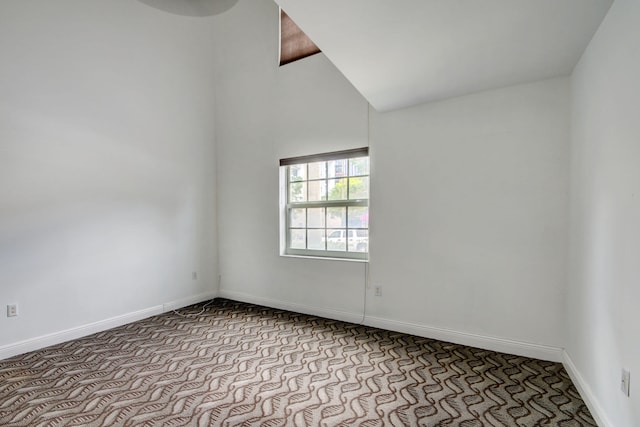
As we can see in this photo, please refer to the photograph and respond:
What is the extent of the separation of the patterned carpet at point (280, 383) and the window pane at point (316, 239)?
3.48 feet

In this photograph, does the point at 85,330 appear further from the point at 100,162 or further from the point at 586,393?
the point at 586,393

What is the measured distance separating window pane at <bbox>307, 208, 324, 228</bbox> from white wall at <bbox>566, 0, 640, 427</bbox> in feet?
8.16

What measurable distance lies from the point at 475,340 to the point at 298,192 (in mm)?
2570

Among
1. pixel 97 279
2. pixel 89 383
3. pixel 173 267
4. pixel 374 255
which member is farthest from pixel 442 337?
pixel 97 279

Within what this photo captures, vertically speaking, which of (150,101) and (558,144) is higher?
(150,101)

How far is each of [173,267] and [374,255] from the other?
2.60 meters

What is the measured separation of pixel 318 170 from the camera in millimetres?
4090

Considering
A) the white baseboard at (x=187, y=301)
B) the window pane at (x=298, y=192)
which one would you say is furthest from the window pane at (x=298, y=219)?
the white baseboard at (x=187, y=301)

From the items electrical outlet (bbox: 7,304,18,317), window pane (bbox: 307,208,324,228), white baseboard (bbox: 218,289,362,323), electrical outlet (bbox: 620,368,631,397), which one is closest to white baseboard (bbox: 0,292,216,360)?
electrical outlet (bbox: 7,304,18,317)

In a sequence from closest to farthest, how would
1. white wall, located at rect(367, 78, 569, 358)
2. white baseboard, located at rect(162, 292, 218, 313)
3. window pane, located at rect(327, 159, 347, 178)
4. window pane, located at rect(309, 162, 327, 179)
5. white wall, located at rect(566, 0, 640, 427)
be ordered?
white wall, located at rect(566, 0, 640, 427)
white wall, located at rect(367, 78, 569, 358)
window pane, located at rect(327, 159, 347, 178)
window pane, located at rect(309, 162, 327, 179)
white baseboard, located at rect(162, 292, 218, 313)

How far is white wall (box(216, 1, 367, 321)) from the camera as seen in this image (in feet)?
12.4

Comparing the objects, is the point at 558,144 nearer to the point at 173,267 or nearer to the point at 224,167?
the point at 224,167

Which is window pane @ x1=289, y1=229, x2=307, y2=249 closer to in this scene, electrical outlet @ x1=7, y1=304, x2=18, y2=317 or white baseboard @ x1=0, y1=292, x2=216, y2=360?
white baseboard @ x1=0, y1=292, x2=216, y2=360

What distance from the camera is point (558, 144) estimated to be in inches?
105
